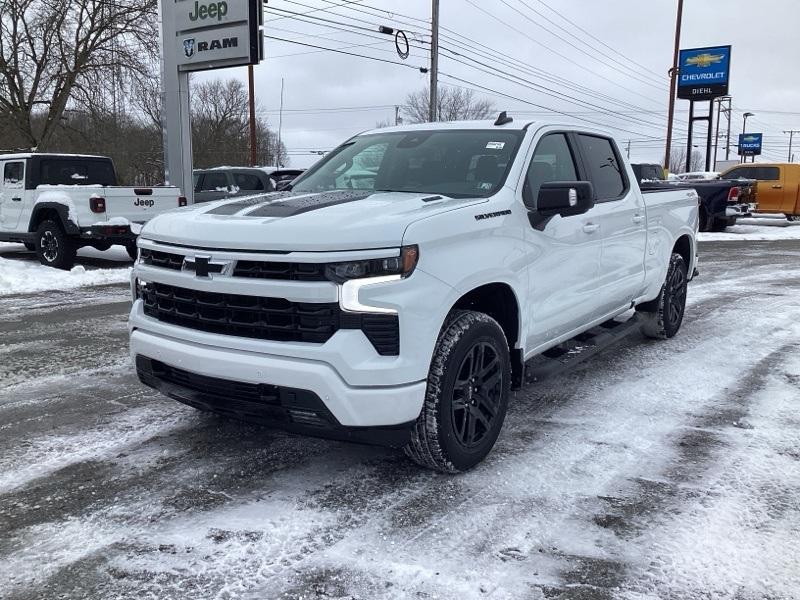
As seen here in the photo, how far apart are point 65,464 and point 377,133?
122 inches

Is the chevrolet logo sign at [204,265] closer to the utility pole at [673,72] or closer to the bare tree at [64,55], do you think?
the bare tree at [64,55]

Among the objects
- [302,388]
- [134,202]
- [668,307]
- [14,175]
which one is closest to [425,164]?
[302,388]

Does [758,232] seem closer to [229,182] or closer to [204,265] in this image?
[229,182]

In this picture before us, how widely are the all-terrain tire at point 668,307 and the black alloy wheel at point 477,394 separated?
3036 mm

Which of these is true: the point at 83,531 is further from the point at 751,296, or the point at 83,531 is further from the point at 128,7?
the point at 128,7

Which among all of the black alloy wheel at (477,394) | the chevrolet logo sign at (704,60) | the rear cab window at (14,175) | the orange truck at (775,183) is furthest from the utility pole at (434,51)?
the black alloy wheel at (477,394)

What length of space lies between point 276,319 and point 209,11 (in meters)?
13.0

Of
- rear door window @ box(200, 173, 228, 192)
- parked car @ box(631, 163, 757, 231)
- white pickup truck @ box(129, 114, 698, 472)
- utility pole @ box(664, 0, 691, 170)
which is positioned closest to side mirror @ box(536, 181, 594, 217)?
white pickup truck @ box(129, 114, 698, 472)

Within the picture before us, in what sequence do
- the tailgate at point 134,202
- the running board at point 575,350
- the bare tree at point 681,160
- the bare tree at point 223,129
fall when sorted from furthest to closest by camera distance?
the bare tree at point 681,160 < the bare tree at point 223,129 < the tailgate at point 134,202 < the running board at point 575,350

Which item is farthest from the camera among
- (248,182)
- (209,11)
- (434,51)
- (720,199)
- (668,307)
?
(434,51)

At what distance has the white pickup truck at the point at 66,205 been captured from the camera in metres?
11.5

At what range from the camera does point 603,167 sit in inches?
212

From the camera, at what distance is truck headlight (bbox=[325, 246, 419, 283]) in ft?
10.1

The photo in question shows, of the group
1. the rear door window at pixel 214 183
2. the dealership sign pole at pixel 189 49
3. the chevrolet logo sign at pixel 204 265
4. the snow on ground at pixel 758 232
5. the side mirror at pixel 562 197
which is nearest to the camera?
the chevrolet logo sign at pixel 204 265
